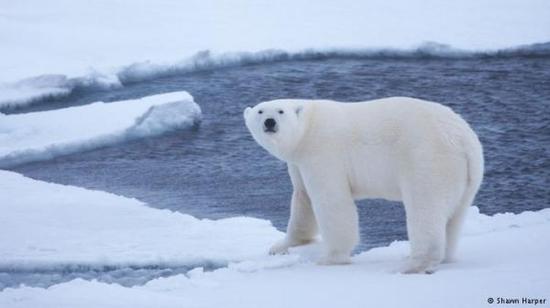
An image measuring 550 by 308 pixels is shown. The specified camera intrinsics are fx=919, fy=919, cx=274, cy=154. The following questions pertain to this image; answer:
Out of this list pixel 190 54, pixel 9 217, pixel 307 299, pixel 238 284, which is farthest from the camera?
pixel 190 54

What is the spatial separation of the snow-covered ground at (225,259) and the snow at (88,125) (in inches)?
64.2

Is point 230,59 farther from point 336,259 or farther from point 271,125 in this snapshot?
point 336,259

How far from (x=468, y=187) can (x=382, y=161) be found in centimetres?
50

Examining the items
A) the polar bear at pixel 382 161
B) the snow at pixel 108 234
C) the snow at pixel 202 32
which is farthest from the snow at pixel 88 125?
the polar bear at pixel 382 161

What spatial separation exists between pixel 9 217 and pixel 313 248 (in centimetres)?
246

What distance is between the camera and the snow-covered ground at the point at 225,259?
4.25 metres

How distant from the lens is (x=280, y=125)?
17.5 ft

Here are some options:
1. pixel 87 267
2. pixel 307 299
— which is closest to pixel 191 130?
pixel 87 267

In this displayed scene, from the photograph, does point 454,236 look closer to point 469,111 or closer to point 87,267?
point 87,267

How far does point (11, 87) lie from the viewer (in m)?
12.1

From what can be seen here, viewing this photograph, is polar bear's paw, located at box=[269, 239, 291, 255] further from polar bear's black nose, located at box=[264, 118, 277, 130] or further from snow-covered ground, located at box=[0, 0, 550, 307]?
polar bear's black nose, located at box=[264, 118, 277, 130]

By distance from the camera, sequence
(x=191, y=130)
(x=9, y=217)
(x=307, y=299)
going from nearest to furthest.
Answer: (x=307, y=299) → (x=9, y=217) → (x=191, y=130)

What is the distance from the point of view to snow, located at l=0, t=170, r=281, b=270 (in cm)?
577

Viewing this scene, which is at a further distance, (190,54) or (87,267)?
(190,54)
